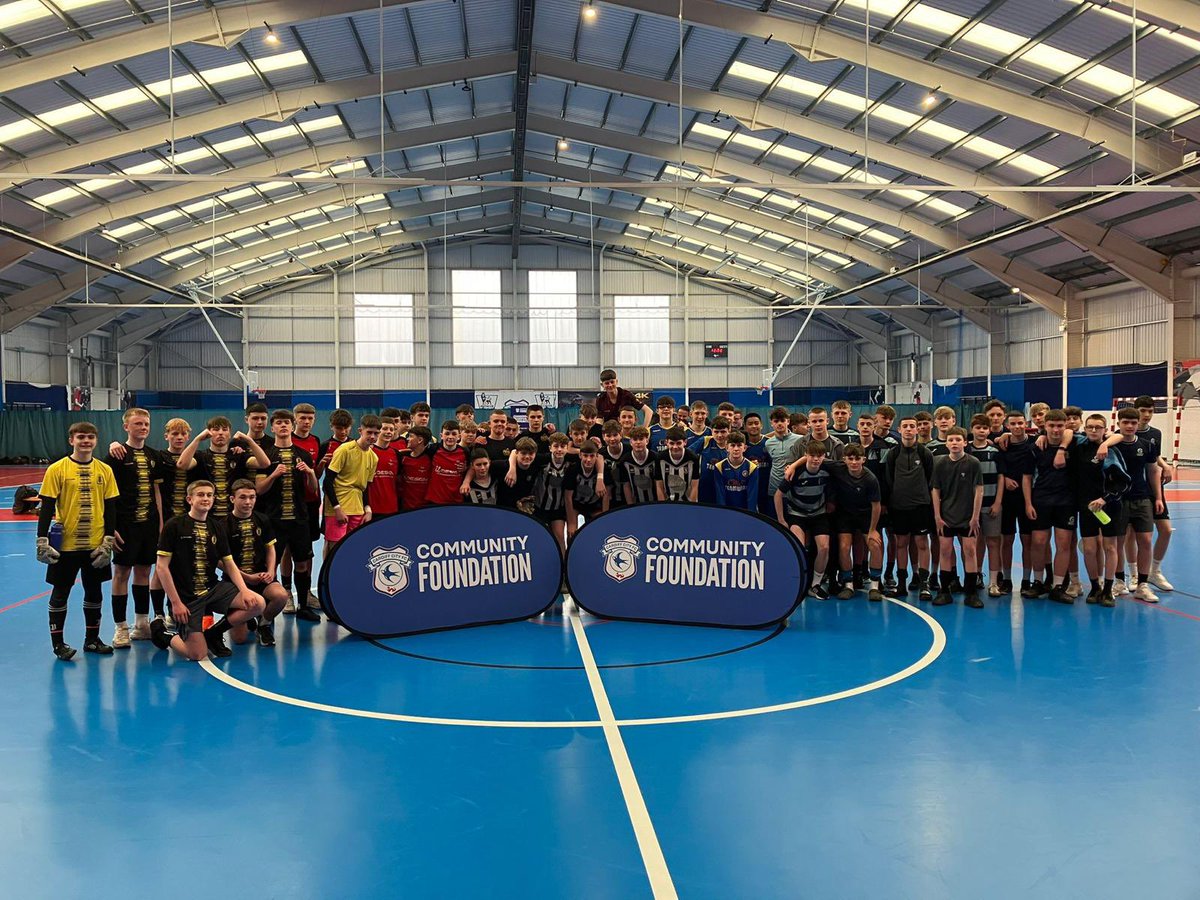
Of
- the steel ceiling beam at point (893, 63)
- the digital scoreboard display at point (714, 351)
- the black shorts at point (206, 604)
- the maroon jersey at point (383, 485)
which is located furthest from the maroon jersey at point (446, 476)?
the digital scoreboard display at point (714, 351)

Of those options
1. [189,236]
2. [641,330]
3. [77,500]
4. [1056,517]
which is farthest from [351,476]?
[641,330]

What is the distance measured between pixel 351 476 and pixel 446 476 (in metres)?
0.95

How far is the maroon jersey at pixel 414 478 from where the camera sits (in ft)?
28.0

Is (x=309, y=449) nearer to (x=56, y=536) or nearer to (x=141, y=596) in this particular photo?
(x=141, y=596)

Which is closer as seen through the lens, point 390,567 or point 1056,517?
point 390,567

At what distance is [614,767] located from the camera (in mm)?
4559

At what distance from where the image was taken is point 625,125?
979 inches

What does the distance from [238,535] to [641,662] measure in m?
3.42

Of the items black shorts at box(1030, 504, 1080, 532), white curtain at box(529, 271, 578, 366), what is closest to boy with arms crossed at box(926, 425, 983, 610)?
black shorts at box(1030, 504, 1080, 532)

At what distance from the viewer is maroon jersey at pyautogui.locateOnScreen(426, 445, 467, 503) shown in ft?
27.8

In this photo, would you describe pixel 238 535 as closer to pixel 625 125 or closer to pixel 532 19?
pixel 532 19

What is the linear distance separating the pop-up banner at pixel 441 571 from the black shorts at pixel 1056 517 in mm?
4755

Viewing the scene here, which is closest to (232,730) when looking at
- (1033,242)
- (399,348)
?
(1033,242)

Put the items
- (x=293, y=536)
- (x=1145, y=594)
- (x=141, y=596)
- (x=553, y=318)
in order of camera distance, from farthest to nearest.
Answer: (x=553, y=318) < (x=1145, y=594) < (x=293, y=536) < (x=141, y=596)
